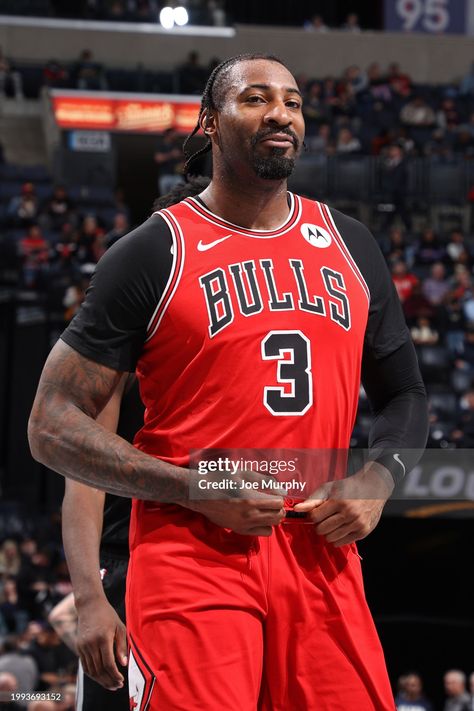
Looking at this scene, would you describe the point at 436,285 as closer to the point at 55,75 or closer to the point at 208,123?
the point at 55,75

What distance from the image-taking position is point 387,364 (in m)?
2.40

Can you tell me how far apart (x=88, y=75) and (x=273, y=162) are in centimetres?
1689

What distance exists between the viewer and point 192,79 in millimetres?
18609

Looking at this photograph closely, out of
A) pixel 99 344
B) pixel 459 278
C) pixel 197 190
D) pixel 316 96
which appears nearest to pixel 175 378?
pixel 99 344

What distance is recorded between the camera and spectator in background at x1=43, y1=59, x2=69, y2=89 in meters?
18.3

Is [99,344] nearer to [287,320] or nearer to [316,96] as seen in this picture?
[287,320]

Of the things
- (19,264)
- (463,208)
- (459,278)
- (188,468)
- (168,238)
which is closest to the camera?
(188,468)

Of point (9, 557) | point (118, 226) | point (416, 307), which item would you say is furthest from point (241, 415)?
point (118, 226)

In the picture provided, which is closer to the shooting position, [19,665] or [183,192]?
[183,192]

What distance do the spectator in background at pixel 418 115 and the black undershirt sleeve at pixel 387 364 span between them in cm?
1578

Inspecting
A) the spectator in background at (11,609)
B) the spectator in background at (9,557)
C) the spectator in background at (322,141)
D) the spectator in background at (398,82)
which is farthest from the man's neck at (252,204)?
the spectator in background at (398,82)

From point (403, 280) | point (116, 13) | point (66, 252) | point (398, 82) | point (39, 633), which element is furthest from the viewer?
point (116, 13)

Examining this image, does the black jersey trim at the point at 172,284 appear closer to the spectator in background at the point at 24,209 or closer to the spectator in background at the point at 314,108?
the spectator in background at the point at 24,209

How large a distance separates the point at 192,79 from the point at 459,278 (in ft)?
25.3
